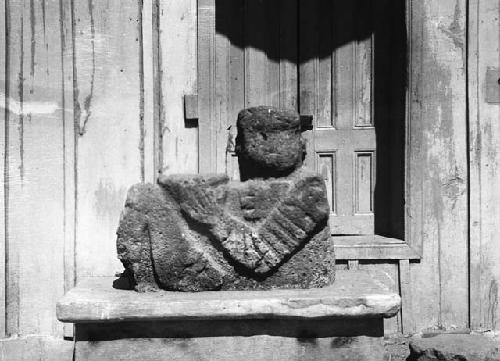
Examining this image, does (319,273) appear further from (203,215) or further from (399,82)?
(399,82)

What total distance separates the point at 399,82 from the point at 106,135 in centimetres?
204

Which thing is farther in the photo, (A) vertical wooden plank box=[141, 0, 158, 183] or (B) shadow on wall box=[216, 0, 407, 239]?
(B) shadow on wall box=[216, 0, 407, 239]

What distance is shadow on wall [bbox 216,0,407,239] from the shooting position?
16.0 ft

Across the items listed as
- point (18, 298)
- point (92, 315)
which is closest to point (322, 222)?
point (92, 315)

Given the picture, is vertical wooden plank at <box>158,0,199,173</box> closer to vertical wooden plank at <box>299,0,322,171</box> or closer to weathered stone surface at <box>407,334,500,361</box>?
vertical wooden plank at <box>299,0,322,171</box>

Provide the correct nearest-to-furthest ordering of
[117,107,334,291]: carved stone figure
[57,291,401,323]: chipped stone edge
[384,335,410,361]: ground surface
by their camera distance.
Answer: [57,291,401,323]: chipped stone edge
[117,107,334,291]: carved stone figure
[384,335,410,361]: ground surface

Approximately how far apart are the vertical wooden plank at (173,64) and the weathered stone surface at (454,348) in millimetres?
1929

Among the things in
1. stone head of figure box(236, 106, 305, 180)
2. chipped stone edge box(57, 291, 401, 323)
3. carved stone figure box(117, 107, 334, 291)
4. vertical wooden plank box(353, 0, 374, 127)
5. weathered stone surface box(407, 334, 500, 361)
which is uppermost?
vertical wooden plank box(353, 0, 374, 127)

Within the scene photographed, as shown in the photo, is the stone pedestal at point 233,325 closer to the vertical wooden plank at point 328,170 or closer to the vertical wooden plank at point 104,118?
the vertical wooden plank at point 104,118

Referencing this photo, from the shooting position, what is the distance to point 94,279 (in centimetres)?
379

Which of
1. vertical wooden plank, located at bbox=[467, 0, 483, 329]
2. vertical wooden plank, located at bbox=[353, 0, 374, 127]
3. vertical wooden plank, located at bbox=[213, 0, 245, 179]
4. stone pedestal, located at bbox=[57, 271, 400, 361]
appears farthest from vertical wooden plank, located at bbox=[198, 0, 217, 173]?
vertical wooden plank, located at bbox=[467, 0, 483, 329]

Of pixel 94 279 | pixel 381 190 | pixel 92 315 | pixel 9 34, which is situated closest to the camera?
pixel 92 315

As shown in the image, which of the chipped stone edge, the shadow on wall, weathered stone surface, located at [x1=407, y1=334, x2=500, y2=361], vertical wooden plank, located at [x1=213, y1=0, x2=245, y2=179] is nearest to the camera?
the chipped stone edge

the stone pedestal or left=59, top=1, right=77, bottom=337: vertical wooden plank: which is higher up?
left=59, top=1, right=77, bottom=337: vertical wooden plank
